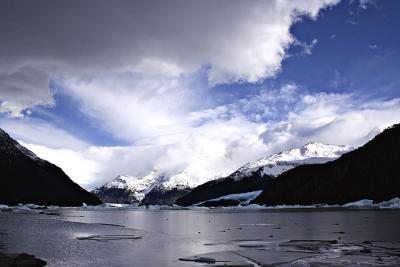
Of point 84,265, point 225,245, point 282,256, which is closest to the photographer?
point 84,265

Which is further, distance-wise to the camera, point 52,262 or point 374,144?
point 374,144

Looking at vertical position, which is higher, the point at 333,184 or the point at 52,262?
the point at 333,184

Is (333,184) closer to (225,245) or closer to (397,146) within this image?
(397,146)

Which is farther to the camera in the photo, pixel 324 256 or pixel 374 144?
pixel 374 144

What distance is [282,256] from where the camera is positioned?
898 inches

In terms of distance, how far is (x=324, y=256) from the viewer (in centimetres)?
2223

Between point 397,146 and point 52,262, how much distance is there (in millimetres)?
159528

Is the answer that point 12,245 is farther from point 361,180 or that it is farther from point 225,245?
point 361,180

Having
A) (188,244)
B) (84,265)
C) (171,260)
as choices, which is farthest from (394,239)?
(84,265)

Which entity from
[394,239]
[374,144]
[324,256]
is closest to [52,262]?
[324,256]

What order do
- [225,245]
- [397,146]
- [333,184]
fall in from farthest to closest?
[333,184] < [397,146] < [225,245]

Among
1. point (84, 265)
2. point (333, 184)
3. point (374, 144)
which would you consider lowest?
point (84, 265)

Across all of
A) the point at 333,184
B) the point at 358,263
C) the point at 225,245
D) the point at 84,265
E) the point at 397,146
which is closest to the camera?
the point at 358,263

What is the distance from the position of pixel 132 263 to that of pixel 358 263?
1065 cm
